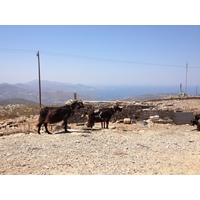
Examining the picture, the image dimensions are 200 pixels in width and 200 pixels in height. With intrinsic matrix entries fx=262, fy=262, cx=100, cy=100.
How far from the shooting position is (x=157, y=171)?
22.2 feet

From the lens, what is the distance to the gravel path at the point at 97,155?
681 cm

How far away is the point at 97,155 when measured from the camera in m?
8.11

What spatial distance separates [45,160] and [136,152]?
308 centimetres

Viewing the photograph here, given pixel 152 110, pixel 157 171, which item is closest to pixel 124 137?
pixel 157 171

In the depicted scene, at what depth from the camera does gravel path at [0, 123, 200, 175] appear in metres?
6.81

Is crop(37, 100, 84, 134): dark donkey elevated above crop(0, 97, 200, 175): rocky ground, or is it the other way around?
crop(37, 100, 84, 134): dark donkey

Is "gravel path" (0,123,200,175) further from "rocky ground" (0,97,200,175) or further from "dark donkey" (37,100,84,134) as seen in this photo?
"dark donkey" (37,100,84,134)

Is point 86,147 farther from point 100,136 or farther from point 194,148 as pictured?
point 194,148

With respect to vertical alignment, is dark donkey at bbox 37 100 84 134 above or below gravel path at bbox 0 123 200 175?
above

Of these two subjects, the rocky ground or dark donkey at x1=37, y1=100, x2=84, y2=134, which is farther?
dark donkey at x1=37, y1=100, x2=84, y2=134

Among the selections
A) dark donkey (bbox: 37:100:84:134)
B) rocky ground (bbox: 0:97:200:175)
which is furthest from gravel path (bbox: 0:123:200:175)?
dark donkey (bbox: 37:100:84:134)

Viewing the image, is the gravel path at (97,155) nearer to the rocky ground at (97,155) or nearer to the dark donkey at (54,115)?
the rocky ground at (97,155)

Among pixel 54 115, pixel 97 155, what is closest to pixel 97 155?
pixel 97 155

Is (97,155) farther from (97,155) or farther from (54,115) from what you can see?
(54,115)
